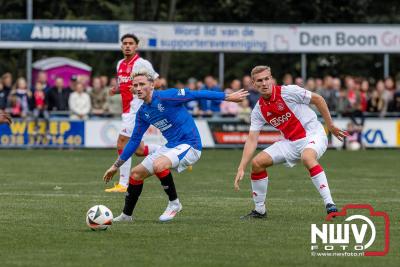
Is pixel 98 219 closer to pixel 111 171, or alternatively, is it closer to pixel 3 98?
pixel 111 171

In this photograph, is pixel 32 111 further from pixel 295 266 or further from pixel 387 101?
pixel 295 266

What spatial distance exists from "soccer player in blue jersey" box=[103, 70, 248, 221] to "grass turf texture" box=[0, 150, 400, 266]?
0.35 metres

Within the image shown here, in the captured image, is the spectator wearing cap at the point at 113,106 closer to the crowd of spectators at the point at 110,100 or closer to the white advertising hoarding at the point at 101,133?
the crowd of spectators at the point at 110,100

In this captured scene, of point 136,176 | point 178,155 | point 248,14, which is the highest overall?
point 248,14

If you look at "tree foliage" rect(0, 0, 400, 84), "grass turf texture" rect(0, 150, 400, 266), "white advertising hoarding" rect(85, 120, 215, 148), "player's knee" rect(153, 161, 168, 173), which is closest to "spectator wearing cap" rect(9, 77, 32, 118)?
"white advertising hoarding" rect(85, 120, 215, 148)

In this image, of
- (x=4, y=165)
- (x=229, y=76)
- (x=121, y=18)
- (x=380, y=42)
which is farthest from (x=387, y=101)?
(x=121, y=18)

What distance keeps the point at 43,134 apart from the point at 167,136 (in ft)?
57.1

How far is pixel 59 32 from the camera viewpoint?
3148 centimetres

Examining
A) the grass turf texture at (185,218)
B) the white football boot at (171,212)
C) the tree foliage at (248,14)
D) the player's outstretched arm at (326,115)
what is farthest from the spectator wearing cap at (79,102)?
the player's outstretched arm at (326,115)

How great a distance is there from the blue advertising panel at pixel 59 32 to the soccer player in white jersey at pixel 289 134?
19.2 m

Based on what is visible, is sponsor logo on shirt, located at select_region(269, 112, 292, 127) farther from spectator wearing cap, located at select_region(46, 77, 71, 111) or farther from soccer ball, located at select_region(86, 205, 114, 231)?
spectator wearing cap, located at select_region(46, 77, 71, 111)

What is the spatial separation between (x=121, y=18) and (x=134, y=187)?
3621 cm

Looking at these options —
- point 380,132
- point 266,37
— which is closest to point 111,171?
point 380,132

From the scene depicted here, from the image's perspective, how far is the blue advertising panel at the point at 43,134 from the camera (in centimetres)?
2964
